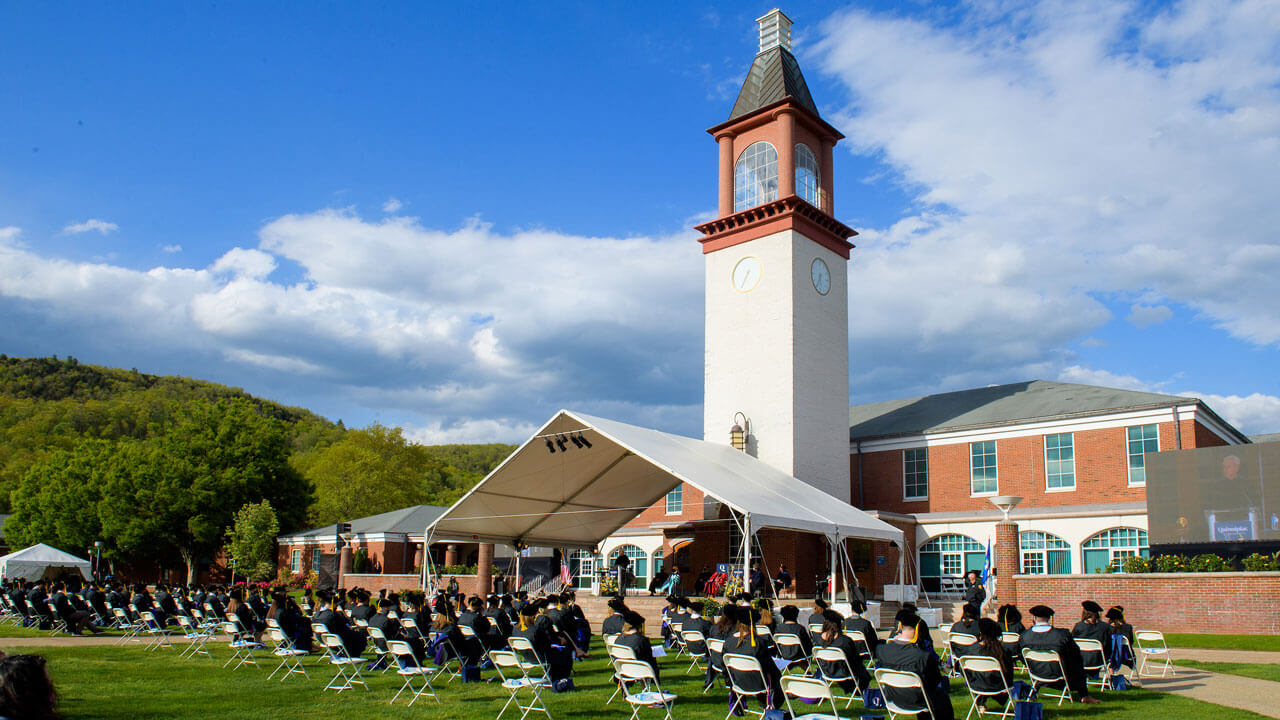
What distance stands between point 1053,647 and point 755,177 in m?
23.8

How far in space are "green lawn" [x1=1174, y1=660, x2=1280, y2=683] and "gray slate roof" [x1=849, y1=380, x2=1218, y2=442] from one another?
43.7ft

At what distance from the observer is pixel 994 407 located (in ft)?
101

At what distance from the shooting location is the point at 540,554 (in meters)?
38.8

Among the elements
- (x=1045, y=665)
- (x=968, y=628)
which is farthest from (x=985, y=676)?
(x=1045, y=665)

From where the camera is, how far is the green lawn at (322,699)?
984 cm

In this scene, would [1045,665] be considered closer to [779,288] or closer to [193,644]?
[193,644]

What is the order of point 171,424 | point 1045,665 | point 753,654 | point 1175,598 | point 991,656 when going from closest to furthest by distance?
point 753,654
point 991,656
point 1045,665
point 1175,598
point 171,424

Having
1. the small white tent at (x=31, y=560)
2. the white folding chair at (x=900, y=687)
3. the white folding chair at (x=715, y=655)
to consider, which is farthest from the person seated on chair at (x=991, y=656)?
the small white tent at (x=31, y=560)

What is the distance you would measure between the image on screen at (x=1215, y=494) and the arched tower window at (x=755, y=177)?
14.5 metres

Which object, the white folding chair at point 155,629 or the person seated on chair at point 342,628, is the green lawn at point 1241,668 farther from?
the white folding chair at point 155,629

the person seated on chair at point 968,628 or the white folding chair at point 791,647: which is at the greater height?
the person seated on chair at point 968,628

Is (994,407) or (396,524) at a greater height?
(994,407)

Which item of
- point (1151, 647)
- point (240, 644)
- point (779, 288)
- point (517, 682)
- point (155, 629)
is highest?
point (779, 288)

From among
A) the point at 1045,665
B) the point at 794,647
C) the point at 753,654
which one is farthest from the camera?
the point at 794,647
